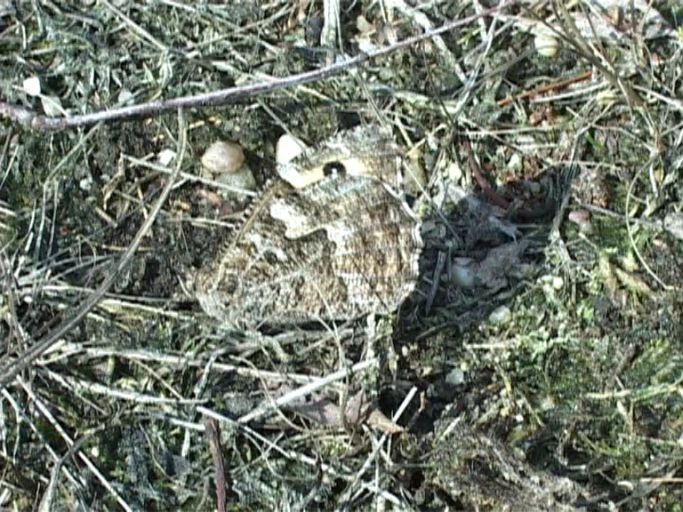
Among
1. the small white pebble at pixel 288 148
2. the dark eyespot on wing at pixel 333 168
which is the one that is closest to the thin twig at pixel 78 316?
the dark eyespot on wing at pixel 333 168

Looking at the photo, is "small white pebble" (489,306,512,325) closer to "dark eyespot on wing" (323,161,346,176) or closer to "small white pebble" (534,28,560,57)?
"dark eyespot on wing" (323,161,346,176)

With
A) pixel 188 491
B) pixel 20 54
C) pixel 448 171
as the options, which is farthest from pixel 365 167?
pixel 20 54

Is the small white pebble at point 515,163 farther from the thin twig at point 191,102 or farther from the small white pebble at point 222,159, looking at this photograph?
the small white pebble at point 222,159

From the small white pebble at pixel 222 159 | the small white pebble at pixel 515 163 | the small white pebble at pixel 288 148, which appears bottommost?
the small white pebble at pixel 222 159

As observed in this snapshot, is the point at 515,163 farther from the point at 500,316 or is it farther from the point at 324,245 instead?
the point at 324,245

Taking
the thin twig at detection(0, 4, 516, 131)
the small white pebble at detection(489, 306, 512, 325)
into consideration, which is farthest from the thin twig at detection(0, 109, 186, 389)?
the small white pebble at detection(489, 306, 512, 325)

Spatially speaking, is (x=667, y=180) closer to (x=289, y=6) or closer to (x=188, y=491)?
(x=289, y=6)

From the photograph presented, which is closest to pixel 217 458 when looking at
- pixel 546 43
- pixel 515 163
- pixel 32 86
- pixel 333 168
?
pixel 333 168

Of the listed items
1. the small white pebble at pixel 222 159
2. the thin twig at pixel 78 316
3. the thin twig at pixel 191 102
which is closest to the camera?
the thin twig at pixel 78 316
